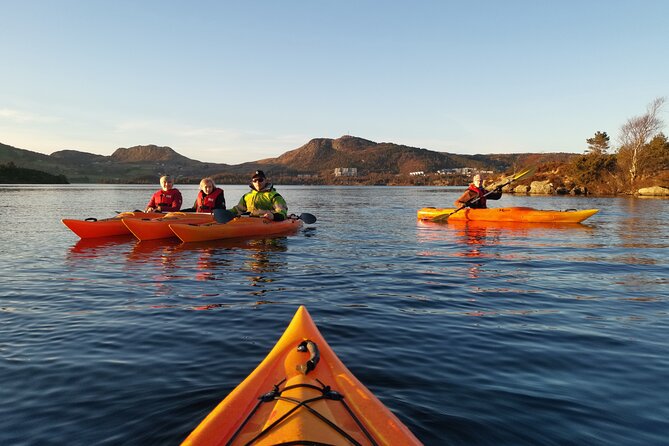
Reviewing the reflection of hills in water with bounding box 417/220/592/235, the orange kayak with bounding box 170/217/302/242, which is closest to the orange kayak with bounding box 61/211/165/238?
the orange kayak with bounding box 170/217/302/242

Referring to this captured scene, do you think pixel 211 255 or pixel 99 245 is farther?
pixel 99 245

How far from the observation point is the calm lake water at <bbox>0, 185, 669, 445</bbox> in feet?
12.1

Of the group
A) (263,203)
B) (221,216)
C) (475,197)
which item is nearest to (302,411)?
(221,216)

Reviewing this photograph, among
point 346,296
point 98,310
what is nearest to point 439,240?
point 346,296

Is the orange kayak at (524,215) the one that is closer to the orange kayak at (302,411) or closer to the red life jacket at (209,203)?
the red life jacket at (209,203)

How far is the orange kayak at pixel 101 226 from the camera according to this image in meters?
14.7

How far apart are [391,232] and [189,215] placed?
8114mm

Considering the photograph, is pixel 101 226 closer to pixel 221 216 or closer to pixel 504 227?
pixel 221 216

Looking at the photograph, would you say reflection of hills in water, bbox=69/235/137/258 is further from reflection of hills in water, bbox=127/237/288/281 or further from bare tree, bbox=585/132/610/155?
bare tree, bbox=585/132/610/155

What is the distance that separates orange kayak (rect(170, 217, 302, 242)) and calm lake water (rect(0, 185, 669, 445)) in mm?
1507

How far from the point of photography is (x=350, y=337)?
5.67m

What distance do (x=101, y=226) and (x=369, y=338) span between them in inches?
506

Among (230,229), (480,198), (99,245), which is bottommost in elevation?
(99,245)

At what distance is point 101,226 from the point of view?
15133mm
